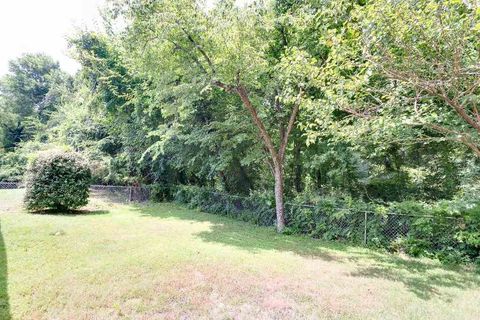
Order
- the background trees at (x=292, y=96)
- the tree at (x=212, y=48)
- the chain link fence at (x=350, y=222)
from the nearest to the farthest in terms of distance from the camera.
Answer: the background trees at (x=292, y=96), the chain link fence at (x=350, y=222), the tree at (x=212, y=48)

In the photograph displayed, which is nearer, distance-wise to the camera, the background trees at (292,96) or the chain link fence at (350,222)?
the background trees at (292,96)

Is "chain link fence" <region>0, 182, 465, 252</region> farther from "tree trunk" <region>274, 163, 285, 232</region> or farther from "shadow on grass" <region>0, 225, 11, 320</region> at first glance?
"shadow on grass" <region>0, 225, 11, 320</region>

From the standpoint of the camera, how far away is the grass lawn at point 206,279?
3.49 meters

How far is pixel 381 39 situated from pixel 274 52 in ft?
18.5

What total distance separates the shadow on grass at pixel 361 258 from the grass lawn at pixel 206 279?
2cm

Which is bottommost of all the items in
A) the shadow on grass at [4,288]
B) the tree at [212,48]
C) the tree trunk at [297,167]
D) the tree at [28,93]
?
the shadow on grass at [4,288]

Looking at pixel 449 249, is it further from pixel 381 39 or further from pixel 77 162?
pixel 77 162

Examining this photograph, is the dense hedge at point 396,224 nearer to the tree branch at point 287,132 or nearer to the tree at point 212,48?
the tree at point 212,48

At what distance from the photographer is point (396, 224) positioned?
6.65 meters

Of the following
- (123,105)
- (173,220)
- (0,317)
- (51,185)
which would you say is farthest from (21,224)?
(123,105)

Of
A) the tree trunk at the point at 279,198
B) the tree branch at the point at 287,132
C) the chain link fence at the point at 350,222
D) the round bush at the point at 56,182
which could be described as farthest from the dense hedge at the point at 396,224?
the round bush at the point at 56,182

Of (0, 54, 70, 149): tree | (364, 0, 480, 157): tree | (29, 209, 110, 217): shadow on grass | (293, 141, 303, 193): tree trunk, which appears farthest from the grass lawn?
(0, 54, 70, 149): tree

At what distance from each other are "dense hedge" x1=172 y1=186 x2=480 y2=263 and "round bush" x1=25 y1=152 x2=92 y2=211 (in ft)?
21.0

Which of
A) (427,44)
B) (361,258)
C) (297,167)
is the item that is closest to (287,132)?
(297,167)
